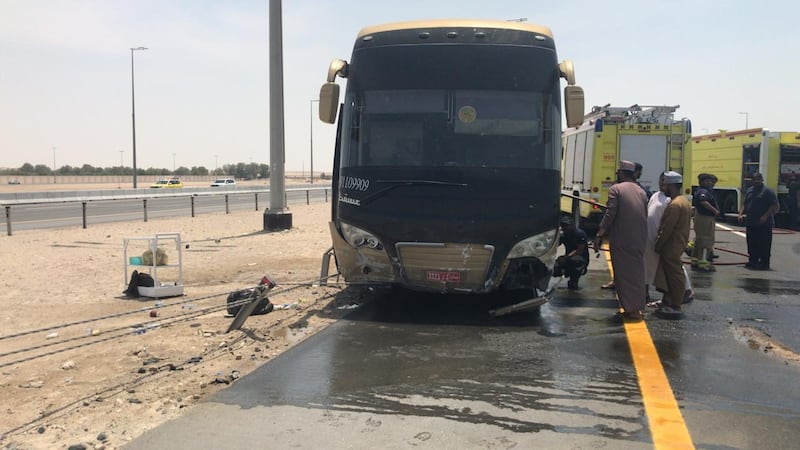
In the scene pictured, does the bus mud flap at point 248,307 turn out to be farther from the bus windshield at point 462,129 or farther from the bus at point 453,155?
the bus windshield at point 462,129

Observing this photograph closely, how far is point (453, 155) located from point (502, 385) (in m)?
2.79

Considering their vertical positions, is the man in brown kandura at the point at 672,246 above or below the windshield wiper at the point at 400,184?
below

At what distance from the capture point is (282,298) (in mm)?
8648

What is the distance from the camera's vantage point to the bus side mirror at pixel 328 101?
717cm

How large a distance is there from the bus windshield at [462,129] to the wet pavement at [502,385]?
71.4 inches

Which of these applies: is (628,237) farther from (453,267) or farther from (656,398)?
(656,398)

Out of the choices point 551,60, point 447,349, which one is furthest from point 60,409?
point 551,60

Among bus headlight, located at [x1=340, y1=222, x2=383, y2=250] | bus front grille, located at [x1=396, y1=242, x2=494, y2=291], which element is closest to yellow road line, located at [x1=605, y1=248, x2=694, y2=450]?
bus front grille, located at [x1=396, y1=242, x2=494, y2=291]

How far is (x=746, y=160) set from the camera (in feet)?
71.1

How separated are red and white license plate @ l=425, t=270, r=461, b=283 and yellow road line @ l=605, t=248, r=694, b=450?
1825mm

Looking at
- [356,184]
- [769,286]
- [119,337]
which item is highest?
[356,184]

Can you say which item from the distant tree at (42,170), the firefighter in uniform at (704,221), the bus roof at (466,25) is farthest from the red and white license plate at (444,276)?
the distant tree at (42,170)

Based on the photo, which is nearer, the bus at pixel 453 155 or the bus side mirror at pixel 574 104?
the bus at pixel 453 155

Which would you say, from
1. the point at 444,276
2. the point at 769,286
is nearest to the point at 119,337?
the point at 444,276
